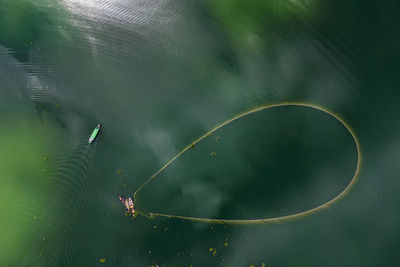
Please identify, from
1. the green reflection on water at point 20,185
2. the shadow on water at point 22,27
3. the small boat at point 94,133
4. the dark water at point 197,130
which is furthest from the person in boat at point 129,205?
the shadow on water at point 22,27

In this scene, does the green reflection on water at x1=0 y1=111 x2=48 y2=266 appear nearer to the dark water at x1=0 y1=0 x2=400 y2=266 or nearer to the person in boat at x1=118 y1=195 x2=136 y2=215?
the dark water at x1=0 y1=0 x2=400 y2=266

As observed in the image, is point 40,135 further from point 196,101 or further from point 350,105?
point 350,105

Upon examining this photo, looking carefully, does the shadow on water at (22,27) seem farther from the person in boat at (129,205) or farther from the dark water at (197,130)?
the person in boat at (129,205)

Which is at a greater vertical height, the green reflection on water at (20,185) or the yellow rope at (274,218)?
the yellow rope at (274,218)

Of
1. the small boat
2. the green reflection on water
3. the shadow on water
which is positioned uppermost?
the shadow on water

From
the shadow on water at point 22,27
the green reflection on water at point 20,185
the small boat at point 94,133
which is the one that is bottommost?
the green reflection on water at point 20,185

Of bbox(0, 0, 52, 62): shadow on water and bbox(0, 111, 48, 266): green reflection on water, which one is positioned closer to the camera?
bbox(0, 111, 48, 266): green reflection on water

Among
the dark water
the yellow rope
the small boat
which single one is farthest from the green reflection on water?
the yellow rope

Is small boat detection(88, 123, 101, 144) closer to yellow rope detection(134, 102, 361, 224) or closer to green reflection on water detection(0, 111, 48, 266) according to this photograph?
green reflection on water detection(0, 111, 48, 266)

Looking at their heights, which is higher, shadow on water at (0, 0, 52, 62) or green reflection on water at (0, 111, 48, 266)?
shadow on water at (0, 0, 52, 62)
